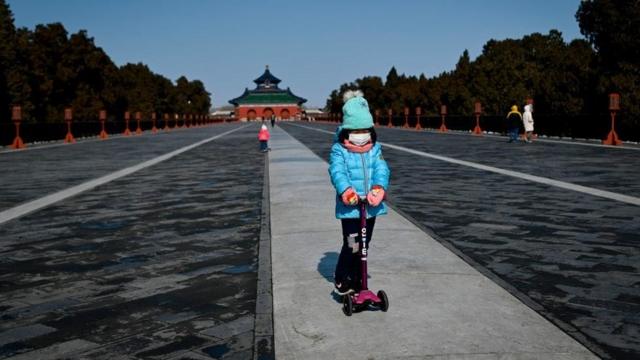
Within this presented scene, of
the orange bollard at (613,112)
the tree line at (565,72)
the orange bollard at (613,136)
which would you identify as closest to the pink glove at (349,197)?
the orange bollard at (613,112)

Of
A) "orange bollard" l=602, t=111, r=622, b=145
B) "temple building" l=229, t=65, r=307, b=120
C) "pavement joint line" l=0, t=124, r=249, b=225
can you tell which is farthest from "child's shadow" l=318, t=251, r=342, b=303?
"temple building" l=229, t=65, r=307, b=120

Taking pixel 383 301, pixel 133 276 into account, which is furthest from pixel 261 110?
pixel 383 301

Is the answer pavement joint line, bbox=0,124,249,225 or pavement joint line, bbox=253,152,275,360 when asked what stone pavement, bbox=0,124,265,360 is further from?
pavement joint line, bbox=0,124,249,225

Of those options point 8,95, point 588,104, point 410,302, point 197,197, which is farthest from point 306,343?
point 8,95

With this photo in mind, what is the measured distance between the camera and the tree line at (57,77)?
33.5 m

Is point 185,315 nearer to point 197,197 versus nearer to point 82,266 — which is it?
point 82,266

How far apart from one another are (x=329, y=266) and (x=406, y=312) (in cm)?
134

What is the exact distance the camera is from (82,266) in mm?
5867

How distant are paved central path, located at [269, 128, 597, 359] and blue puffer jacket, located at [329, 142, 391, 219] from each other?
65 cm

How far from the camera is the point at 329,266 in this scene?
17.9ft

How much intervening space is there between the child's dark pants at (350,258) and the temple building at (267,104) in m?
151

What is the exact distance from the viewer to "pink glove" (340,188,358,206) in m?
4.11

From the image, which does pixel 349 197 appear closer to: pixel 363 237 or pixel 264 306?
pixel 363 237

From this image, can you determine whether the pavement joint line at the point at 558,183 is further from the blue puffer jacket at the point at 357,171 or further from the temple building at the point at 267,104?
the temple building at the point at 267,104
